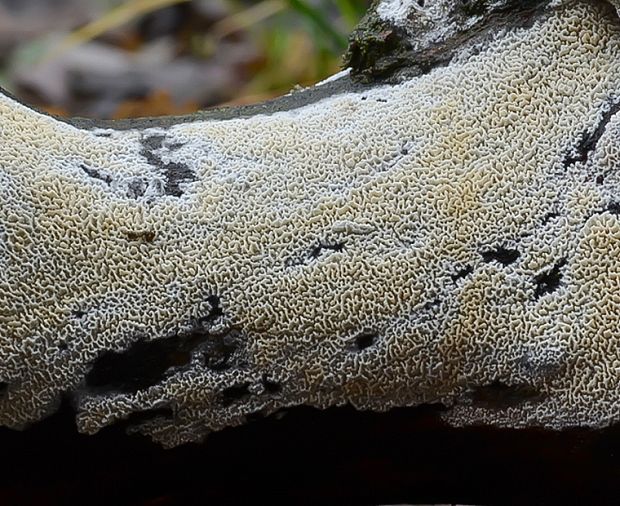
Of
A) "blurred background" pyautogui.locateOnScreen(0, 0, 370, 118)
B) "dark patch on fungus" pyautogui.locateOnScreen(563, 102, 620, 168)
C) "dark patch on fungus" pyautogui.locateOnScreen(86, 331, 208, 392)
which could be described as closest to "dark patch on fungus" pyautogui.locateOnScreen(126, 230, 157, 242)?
"dark patch on fungus" pyautogui.locateOnScreen(86, 331, 208, 392)

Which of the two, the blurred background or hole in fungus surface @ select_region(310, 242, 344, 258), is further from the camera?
the blurred background

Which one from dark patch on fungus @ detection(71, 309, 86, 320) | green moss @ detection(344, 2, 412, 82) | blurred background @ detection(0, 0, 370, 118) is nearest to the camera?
dark patch on fungus @ detection(71, 309, 86, 320)

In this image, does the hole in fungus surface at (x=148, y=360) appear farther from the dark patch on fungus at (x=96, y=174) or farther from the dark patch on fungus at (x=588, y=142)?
the dark patch on fungus at (x=588, y=142)

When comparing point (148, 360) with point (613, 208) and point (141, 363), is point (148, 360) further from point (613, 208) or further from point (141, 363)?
point (613, 208)

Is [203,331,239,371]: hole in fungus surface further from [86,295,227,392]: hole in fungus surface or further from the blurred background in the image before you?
the blurred background

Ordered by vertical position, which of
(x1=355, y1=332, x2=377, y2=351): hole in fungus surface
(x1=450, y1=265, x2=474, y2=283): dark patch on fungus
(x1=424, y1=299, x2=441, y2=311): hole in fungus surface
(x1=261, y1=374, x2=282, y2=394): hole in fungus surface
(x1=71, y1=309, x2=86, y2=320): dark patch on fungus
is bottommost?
(x1=261, y1=374, x2=282, y2=394): hole in fungus surface

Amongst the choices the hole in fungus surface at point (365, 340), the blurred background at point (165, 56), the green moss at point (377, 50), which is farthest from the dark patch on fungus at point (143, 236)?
the blurred background at point (165, 56)

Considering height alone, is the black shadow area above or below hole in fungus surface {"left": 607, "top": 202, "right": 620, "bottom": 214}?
below

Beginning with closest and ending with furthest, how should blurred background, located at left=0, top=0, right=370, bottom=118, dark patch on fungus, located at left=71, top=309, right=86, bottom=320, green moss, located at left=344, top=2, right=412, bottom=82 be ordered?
1. dark patch on fungus, located at left=71, top=309, right=86, bottom=320
2. green moss, located at left=344, top=2, right=412, bottom=82
3. blurred background, located at left=0, top=0, right=370, bottom=118
